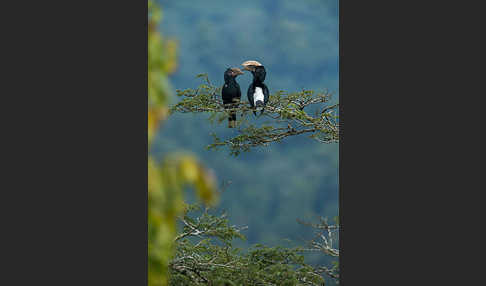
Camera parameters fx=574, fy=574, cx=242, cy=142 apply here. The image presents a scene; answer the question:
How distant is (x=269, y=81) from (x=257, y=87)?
107 millimetres

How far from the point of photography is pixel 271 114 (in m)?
4.66

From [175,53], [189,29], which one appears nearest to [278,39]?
[189,29]

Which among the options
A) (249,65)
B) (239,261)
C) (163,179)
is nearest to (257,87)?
(249,65)

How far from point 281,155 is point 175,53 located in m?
1.73

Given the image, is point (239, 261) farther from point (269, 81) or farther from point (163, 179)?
point (163, 179)

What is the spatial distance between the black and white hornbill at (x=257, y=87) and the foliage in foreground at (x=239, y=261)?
0.93 m

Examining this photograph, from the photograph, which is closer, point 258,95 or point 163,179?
point 163,179

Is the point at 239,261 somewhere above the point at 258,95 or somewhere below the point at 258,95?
below

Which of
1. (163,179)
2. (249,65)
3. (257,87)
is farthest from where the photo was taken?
(257,87)

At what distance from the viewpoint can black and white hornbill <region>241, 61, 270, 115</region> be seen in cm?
442

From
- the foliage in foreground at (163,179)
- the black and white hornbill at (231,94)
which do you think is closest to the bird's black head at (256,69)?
the black and white hornbill at (231,94)

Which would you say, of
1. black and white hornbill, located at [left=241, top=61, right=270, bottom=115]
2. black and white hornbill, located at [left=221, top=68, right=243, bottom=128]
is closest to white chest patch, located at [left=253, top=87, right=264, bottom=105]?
black and white hornbill, located at [left=241, top=61, right=270, bottom=115]

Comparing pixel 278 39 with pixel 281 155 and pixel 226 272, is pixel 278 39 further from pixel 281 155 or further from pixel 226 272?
pixel 226 272

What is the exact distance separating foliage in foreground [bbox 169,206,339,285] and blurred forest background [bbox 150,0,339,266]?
0.10m
